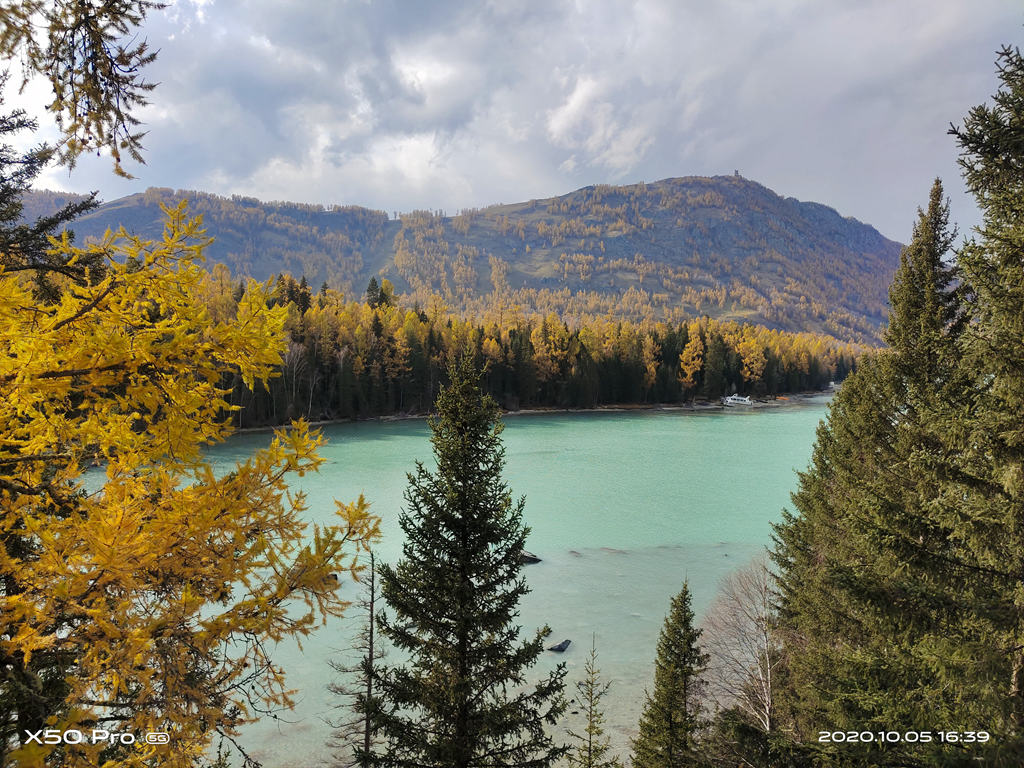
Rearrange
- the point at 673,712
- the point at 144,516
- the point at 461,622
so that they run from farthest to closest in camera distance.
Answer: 1. the point at 673,712
2. the point at 461,622
3. the point at 144,516

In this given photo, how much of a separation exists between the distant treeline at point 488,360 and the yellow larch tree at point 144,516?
4600 cm

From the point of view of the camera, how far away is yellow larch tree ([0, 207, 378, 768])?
2477 mm

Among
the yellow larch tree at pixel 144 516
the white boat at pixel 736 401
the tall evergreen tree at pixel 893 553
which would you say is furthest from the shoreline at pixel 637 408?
the yellow larch tree at pixel 144 516

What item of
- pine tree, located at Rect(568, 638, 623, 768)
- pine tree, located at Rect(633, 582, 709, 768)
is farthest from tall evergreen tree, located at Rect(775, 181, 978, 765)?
pine tree, located at Rect(568, 638, 623, 768)

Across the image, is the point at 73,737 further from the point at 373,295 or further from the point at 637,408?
the point at 637,408

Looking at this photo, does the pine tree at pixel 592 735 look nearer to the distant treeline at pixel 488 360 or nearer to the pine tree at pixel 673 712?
the pine tree at pixel 673 712

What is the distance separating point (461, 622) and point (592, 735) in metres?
7.03

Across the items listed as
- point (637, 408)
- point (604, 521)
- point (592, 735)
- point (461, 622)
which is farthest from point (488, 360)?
point (461, 622)

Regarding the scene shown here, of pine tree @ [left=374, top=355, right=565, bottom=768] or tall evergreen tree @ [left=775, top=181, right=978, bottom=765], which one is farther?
pine tree @ [left=374, top=355, right=565, bottom=768]

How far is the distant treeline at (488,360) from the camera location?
5766 cm

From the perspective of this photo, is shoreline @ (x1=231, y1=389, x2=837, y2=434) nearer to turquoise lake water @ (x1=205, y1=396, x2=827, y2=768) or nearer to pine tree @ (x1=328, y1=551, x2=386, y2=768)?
turquoise lake water @ (x1=205, y1=396, x2=827, y2=768)

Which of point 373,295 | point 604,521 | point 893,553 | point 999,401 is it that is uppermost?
point 373,295

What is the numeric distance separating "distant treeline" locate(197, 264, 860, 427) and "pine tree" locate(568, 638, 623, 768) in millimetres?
40972

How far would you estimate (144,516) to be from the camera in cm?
278
